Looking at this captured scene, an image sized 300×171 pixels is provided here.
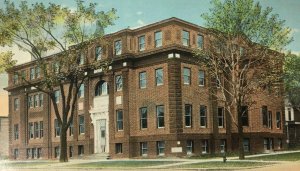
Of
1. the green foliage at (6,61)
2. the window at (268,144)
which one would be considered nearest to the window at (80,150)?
the green foliage at (6,61)

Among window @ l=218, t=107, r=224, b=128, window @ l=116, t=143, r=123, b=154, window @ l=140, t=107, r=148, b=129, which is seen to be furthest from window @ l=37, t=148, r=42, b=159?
window @ l=218, t=107, r=224, b=128

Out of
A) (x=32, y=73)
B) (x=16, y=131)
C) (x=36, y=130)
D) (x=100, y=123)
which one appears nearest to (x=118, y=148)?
(x=100, y=123)

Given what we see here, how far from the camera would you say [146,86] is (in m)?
37.5

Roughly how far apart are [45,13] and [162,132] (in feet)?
39.8

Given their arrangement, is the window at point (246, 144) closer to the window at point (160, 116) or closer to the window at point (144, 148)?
the window at point (160, 116)

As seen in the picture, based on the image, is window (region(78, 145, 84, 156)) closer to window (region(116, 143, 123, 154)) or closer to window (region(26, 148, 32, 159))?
window (region(116, 143, 123, 154))

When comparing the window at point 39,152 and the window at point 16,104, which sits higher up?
the window at point 16,104

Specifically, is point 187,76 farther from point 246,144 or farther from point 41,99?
point 41,99

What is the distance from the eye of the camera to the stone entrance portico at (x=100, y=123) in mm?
40281

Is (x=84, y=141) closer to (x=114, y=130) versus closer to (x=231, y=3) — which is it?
(x=114, y=130)

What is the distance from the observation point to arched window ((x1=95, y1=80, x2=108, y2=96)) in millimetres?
40881

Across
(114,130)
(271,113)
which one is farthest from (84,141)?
(271,113)

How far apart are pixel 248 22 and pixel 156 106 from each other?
10.8m

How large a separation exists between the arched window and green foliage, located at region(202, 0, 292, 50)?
14022 millimetres
